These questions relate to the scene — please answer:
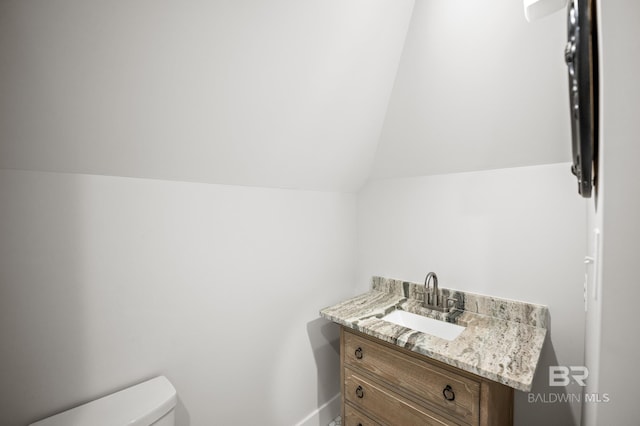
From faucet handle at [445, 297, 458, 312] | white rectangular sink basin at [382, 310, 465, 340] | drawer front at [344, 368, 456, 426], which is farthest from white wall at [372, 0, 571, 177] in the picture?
drawer front at [344, 368, 456, 426]

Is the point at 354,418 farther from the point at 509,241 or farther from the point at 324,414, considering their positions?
the point at 509,241

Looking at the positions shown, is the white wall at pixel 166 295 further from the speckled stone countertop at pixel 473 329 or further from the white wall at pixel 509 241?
the white wall at pixel 509 241

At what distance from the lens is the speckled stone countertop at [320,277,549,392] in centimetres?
112

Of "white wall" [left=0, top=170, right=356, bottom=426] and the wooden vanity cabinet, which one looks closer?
"white wall" [left=0, top=170, right=356, bottom=426]

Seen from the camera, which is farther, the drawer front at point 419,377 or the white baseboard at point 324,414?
the white baseboard at point 324,414

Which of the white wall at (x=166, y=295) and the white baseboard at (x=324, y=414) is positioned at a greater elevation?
the white wall at (x=166, y=295)

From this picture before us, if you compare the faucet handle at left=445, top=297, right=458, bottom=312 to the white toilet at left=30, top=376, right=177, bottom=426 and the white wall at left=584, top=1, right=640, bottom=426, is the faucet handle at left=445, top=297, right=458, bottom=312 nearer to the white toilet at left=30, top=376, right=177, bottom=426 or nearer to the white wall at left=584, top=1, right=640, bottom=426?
the white wall at left=584, top=1, right=640, bottom=426

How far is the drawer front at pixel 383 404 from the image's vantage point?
1341 mm

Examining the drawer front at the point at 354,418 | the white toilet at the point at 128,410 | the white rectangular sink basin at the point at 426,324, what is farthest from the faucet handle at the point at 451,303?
the white toilet at the point at 128,410

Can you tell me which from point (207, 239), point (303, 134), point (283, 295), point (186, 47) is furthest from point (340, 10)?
point (283, 295)

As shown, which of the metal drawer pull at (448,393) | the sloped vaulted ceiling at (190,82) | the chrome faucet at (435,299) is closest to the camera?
the sloped vaulted ceiling at (190,82)

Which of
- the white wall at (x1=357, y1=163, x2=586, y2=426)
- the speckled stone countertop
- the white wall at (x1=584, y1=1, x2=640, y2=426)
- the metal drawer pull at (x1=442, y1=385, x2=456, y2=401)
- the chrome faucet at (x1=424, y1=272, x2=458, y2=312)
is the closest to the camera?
the white wall at (x1=584, y1=1, x2=640, y2=426)

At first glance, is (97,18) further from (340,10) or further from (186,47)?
A: (340,10)

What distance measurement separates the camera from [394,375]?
57.1 inches
